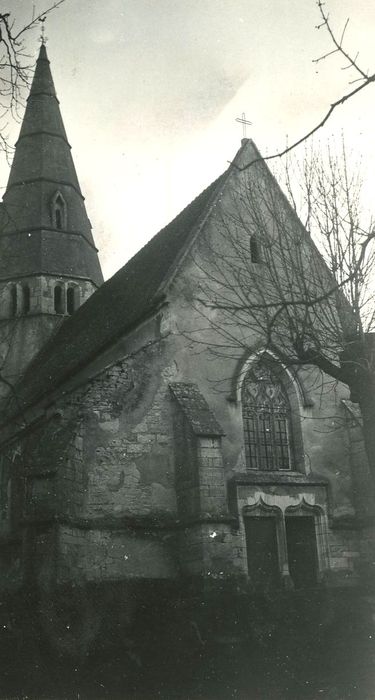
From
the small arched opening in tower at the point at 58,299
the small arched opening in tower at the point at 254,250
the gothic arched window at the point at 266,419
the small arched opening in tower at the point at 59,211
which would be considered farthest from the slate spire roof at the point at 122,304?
the small arched opening in tower at the point at 59,211

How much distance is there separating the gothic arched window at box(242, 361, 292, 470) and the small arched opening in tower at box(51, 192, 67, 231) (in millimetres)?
11556

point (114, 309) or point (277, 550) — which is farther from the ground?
point (114, 309)

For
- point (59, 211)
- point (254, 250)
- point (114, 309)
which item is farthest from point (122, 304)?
point (59, 211)

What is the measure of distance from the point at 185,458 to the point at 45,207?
1344 cm

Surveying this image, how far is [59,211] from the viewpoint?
25.2 metres

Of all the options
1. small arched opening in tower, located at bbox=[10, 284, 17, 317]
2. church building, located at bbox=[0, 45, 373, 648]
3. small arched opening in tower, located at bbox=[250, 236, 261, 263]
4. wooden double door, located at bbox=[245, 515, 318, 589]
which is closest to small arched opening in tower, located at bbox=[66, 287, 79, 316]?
small arched opening in tower, located at bbox=[10, 284, 17, 317]

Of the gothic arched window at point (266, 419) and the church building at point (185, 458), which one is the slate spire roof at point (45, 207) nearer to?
the church building at point (185, 458)

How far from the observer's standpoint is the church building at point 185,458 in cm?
1312

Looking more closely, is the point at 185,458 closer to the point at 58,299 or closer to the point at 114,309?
the point at 114,309

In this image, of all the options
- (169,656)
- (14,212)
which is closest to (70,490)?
(169,656)

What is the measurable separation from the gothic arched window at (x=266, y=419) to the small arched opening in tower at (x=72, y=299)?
9823mm

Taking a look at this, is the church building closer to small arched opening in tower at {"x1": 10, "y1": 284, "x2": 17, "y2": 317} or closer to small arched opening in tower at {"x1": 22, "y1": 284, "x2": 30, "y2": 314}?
small arched opening in tower at {"x1": 22, "y1": 284, "x2": 30, "y2": 314}

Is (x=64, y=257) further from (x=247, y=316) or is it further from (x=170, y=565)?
(x=170, y=565)

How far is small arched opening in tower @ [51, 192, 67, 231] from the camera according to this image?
983 inches
